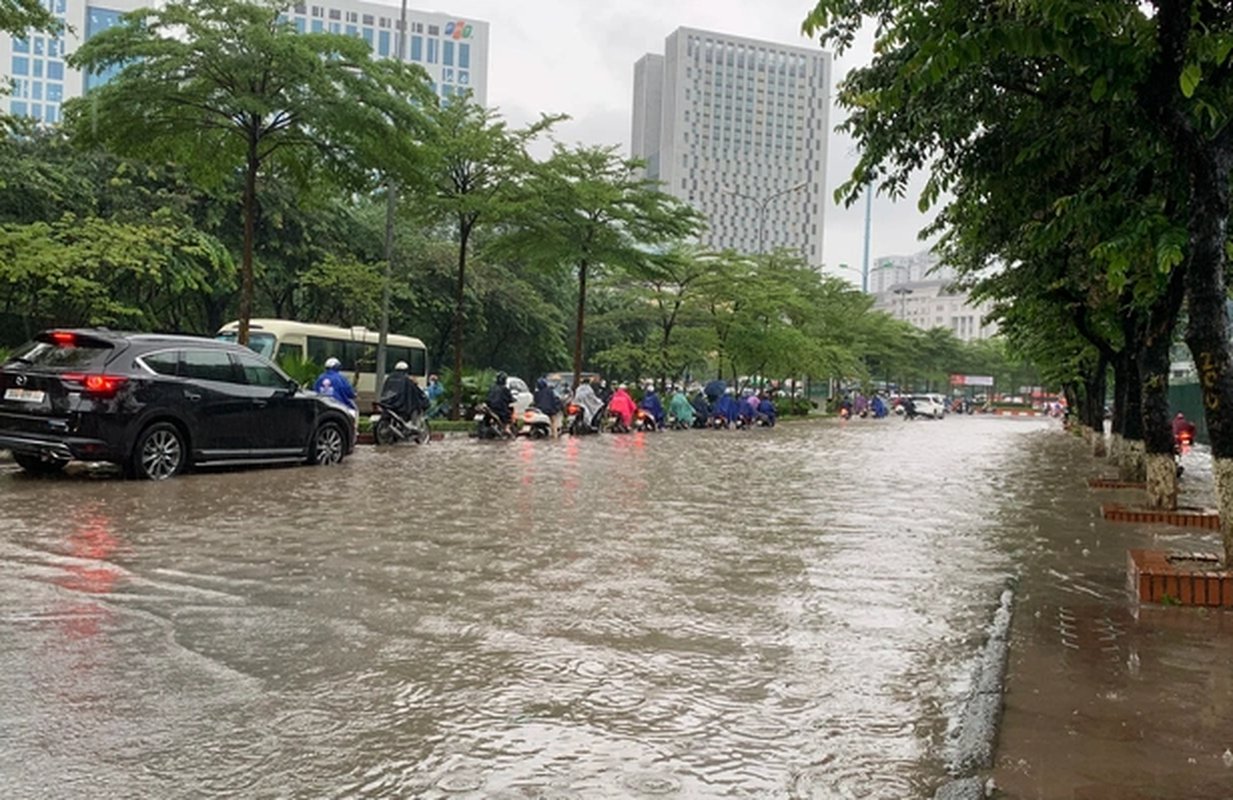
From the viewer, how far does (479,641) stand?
232 inches

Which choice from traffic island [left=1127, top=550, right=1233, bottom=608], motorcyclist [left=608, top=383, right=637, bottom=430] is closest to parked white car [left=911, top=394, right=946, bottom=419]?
motorcyclist [left=608, top=383, right=637, bottom=430]

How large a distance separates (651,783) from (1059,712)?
195 centimetres

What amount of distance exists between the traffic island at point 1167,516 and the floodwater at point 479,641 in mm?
639

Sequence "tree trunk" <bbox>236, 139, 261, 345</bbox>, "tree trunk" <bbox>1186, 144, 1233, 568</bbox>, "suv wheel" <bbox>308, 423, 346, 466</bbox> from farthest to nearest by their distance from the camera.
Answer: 1. "tree trunk" <bbox>236, 139, 261, 345</bbox>
2. "suv wheel" <bbox>308, 423, 346, 466</bbox>
3. "tree trunk" <bbox>1186, 144, 1233, 568</bbox>

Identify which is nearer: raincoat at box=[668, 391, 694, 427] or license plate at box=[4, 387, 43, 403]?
license plate at box=[4, 387, 43, 403]

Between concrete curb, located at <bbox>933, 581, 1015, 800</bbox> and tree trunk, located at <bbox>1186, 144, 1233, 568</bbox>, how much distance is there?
259 cm

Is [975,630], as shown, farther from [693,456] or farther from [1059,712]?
[693,456]

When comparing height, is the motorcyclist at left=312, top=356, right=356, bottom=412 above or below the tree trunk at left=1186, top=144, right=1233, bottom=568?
below

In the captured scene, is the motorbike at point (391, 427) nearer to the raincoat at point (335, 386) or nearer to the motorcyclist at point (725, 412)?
the raincoat at point (335, 386)

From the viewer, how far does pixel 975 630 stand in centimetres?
649

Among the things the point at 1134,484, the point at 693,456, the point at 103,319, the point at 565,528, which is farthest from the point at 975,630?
the point at 103,319

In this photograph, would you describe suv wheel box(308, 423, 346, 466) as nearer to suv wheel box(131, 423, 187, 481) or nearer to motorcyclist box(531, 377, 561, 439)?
suv wheel box(131, 423, 187, 481)

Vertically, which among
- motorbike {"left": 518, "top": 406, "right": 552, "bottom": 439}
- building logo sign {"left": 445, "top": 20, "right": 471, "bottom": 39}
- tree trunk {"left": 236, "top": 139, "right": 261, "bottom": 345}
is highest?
building logo sign {"left": 445, "top": 20, "right": 471, "bottom": 39}

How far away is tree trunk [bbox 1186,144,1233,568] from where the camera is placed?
755cm
